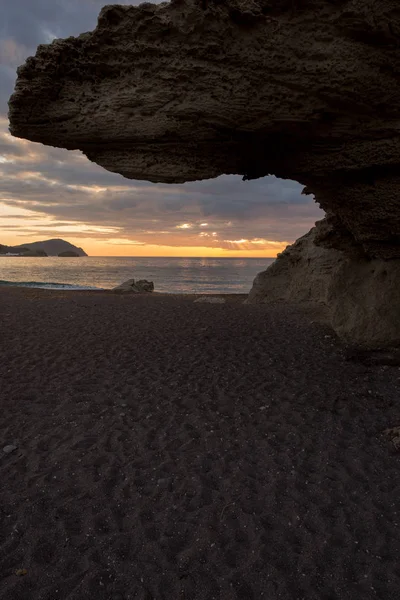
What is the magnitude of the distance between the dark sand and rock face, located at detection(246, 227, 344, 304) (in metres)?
11.4

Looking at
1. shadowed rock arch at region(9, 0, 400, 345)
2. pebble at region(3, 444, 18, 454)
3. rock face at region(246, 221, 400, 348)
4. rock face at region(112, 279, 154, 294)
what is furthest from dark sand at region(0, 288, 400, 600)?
rock face at region(112, 279, 154, 294)

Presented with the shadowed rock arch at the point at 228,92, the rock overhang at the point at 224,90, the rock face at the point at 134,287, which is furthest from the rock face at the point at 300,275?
the rock face at the point at 134,287

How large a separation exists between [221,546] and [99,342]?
9398mm

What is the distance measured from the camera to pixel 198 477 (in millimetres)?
5875

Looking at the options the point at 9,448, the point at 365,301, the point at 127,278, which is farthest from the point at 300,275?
the point at 127,278

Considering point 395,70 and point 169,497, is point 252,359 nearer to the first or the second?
point 169,497

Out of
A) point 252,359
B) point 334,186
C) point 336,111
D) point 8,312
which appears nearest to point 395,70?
point 336,111

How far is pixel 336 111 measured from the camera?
760 cm

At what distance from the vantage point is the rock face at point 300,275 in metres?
21.8

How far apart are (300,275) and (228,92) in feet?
57.2

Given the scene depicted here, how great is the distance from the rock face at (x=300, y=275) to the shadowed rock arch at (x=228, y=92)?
12.4 m

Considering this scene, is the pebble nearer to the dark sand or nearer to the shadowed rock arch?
the dark sand

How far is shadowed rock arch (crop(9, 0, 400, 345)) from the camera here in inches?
270

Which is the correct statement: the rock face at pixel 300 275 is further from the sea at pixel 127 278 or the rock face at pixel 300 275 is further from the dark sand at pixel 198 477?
Result: the sea at pixel 127 278
